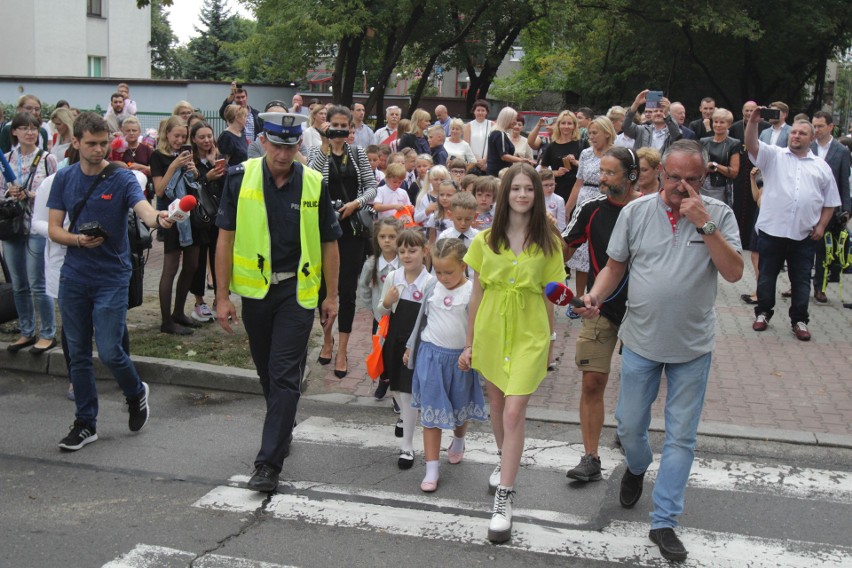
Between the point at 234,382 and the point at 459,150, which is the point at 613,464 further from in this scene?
the point at 459,150

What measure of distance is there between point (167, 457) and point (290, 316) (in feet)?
4.38

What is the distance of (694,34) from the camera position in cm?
3703

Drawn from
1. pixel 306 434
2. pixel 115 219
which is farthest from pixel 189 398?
pixel 115 219

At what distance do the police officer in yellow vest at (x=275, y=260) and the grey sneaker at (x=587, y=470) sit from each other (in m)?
1.68

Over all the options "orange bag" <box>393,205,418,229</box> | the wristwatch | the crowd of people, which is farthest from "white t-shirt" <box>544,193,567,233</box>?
the wristwatch

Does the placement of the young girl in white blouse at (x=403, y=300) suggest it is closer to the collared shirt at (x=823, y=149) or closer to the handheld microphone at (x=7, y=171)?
the handheld microphone at (x=7, y=171)

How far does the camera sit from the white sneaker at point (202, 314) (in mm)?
9656

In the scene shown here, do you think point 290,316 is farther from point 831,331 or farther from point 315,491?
point 831,331

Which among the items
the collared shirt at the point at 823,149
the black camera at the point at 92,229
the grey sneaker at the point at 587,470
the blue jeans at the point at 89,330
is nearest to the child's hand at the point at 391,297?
the grey sneaker at the point at 587,470

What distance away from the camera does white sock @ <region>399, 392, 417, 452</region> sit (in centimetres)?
615

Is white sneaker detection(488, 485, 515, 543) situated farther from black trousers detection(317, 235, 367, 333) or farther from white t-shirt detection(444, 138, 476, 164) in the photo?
white t-shirt detection(444, 138, 476, 164)

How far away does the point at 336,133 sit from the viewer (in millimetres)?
7926

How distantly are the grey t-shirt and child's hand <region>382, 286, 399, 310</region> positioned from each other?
1.85 meters

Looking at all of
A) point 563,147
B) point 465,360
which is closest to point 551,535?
point 465,360
